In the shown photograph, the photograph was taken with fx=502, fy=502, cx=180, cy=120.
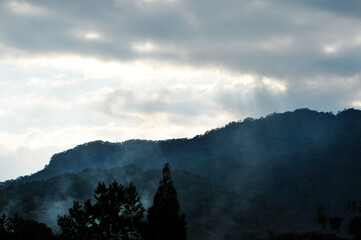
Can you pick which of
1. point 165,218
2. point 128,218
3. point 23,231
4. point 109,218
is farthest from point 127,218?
point 23,231

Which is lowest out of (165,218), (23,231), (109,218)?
(23,231)

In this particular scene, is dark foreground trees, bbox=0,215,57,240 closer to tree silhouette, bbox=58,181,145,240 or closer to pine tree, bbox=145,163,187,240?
tree silhouette, bbox=58,181,145,240

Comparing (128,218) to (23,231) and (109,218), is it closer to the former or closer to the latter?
(109,218)

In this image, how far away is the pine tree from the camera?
57.5 metres

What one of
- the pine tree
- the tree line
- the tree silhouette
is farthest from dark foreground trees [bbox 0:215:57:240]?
the pine tree

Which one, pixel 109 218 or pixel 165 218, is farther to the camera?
pixel 109 218

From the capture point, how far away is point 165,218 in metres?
58.2

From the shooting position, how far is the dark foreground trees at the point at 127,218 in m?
58.1

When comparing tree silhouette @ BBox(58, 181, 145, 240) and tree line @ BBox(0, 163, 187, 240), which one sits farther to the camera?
tree silhouette @ BBox(58, 181, 145, 240)

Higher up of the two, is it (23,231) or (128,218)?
(128,218)

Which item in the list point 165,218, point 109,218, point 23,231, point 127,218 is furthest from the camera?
point 23,231

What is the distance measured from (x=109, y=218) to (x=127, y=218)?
235 centimetres

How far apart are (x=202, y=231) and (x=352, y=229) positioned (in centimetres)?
17347

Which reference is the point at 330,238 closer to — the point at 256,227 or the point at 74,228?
the point at 74,228
